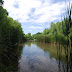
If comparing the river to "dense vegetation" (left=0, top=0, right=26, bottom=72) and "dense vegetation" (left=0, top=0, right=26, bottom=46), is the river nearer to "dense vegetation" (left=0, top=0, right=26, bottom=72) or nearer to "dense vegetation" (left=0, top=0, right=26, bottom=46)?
"dense vegetation" (left=0, top=0, right=26, bottom=72)

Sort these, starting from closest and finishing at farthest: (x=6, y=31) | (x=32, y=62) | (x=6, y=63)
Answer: (x=6, y=63) < (x=6, y=31) < (x=32, y=62)

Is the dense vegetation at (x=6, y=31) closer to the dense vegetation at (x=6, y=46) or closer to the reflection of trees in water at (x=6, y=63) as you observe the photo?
the dense vegetation at (x=6, y=46)

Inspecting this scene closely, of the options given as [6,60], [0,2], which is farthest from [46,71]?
[0,2]

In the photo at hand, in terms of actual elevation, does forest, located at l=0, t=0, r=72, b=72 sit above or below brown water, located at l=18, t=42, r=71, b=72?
above

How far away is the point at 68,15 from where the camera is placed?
7.94 feet

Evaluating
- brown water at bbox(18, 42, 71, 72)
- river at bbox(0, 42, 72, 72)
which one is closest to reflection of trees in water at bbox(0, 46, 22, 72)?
river at bbox(0, 42, 72, 72)

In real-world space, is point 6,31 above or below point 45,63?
above

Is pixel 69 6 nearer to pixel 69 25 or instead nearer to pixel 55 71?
pixel 69 25

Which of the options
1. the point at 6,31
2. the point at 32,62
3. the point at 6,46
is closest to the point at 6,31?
the point at 6,31

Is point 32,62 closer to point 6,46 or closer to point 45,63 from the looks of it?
point 45,63

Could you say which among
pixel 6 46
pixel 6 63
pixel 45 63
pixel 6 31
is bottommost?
pixel 45 63

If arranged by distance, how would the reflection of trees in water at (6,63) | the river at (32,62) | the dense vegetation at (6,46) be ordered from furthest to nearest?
the dense vegetation at (6,46)
the reflection of trees in water at (6,63)
the river at (32,62)

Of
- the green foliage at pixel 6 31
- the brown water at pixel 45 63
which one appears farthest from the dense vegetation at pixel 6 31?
the brown water at pixel 45 63

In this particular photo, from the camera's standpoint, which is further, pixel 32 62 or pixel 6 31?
pixel 32 62
